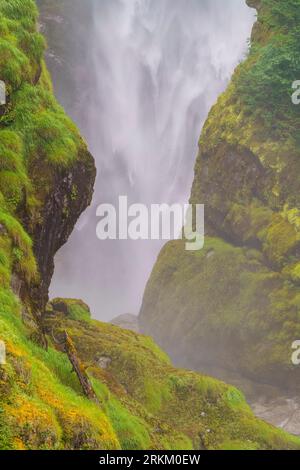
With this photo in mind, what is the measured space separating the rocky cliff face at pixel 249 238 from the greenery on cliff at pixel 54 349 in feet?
35.6

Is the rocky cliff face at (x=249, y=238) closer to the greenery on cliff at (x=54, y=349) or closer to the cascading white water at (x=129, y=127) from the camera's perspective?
the greenery on cliff at (x=54, y=349)

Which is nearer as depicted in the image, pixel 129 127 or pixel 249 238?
pixel 249 238

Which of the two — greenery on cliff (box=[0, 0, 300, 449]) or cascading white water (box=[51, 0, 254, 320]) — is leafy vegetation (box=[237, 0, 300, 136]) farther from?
cascading white water (box=[51, 0, 254, 320])

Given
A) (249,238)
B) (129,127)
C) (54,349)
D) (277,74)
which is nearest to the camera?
(54,349)

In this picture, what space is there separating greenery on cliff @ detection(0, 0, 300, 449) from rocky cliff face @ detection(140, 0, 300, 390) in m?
10.8

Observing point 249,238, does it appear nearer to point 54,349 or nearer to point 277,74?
point 277,74

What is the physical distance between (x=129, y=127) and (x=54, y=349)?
47.3 m

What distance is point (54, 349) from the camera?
832cm

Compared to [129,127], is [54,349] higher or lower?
lower

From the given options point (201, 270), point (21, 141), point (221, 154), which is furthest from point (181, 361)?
point (21, 141)

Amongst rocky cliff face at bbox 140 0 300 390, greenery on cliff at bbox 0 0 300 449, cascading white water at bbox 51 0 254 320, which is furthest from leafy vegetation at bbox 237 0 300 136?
cascading white water at bbox 51 0 254 320

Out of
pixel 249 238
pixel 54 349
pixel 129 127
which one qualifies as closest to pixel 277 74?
pixel 249 238

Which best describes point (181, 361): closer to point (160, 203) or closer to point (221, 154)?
point (221, 154)

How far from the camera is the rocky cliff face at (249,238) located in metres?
23.2
